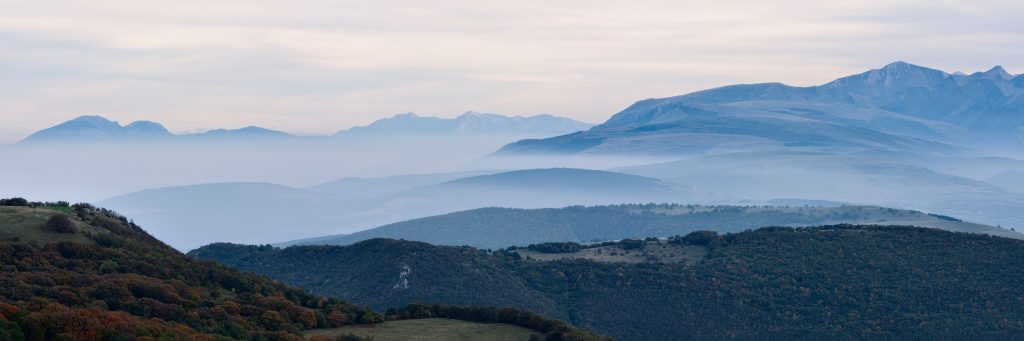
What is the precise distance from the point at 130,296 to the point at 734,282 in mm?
62499

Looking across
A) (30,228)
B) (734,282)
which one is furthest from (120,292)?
(734,282)

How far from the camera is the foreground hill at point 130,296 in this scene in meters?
37.4

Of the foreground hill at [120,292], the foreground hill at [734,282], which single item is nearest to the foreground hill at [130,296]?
the foreground hill at [120,292]

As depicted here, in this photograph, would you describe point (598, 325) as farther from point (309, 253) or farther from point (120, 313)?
point (120, 313)

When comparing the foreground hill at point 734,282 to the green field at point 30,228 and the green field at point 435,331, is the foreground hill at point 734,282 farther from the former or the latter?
the green field at point 30,228

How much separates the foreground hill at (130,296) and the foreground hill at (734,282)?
36.8 m

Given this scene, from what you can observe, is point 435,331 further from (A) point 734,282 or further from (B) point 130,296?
(A) point 734,282

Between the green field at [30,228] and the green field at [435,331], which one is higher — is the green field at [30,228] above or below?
above

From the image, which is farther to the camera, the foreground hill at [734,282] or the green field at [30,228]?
the foreground hill at [734,282]

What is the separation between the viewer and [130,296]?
46.0 m

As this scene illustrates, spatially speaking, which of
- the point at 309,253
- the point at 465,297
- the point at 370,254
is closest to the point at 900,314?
the point at 465,297

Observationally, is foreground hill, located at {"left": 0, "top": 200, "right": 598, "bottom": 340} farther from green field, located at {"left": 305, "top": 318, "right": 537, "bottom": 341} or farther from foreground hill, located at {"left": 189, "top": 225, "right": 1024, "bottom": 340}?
foreground hill, located at {"left": 189, "top": 225, "right": 1024, "bottom": 340}

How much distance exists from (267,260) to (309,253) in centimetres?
351

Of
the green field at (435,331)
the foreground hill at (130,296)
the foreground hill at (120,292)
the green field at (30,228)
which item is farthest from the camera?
the green field at (30,228)
